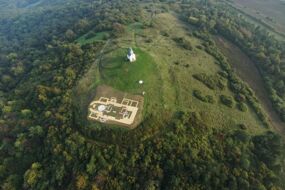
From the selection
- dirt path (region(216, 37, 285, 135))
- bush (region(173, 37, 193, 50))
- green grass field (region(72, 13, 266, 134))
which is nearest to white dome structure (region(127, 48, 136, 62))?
green grass field (region(72, 13, 266, 134))

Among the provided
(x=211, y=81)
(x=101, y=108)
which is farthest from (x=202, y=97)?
(x=101, y=108)

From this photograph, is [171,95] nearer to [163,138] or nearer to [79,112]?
[163,138]

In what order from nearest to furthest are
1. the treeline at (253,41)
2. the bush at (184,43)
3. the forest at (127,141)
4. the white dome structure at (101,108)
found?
the forest at (127,141) < the white dome structure at (101,108) < the treeline at (253,41) < the bush at (184,43)

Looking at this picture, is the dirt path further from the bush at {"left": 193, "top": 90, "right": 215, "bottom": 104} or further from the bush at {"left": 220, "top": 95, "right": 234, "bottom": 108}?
the bush at {"left": 193, "top": 90, "right": 215, "bottom": 104}

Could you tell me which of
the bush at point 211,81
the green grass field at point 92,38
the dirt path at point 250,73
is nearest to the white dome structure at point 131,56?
the bush at point 211,81

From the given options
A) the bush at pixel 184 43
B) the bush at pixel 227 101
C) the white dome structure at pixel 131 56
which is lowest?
the bush at pixel 227 101

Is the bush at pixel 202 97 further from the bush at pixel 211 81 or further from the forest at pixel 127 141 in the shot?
the bush at pixel 211 81

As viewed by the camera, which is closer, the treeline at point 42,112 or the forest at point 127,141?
the forest at point 127,141

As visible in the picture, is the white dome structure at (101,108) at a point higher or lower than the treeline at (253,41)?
lower

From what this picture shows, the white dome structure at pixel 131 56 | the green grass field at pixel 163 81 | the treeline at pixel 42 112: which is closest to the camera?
the treeline at pixel 42 112
